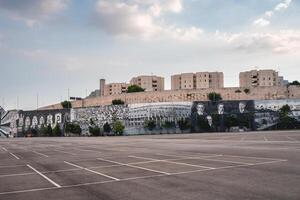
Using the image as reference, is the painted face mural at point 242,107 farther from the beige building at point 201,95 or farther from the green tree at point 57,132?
the green tree at point 57,132

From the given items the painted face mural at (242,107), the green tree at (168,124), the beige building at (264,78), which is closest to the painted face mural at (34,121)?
the green tree at (168,124)

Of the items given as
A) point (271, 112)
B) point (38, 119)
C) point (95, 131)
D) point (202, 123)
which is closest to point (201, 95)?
point (202, 123)

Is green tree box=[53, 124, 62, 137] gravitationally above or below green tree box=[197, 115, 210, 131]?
below

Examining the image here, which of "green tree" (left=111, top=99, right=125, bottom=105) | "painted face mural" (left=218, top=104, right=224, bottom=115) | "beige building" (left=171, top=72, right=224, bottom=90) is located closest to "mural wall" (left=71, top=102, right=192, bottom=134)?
"painted face mural" (left=218, top=104, right=224, bottom=115)

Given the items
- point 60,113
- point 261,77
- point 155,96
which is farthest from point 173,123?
point 261,77

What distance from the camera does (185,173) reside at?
48.2ft

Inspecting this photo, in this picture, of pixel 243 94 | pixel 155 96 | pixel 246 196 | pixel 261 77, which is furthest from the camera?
pixel 261 77

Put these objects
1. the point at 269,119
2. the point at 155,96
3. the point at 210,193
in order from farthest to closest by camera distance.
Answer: the point at 155,96 → the point at 269,119 → the point at 210,193

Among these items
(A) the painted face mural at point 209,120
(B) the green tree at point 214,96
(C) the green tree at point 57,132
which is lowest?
(C) the green tree at point 57,132

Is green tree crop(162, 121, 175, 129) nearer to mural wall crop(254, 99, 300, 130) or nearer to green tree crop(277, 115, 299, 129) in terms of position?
mural wall crop(254, 99, 300, 130)

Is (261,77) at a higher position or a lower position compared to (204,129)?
higher

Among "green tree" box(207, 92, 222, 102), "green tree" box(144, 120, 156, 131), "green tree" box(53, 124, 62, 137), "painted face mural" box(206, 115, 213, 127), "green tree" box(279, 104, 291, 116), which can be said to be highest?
"green tree" box(207, 92, 222, 102)

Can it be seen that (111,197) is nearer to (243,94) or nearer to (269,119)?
(269,119)

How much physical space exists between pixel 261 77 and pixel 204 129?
299 ft
